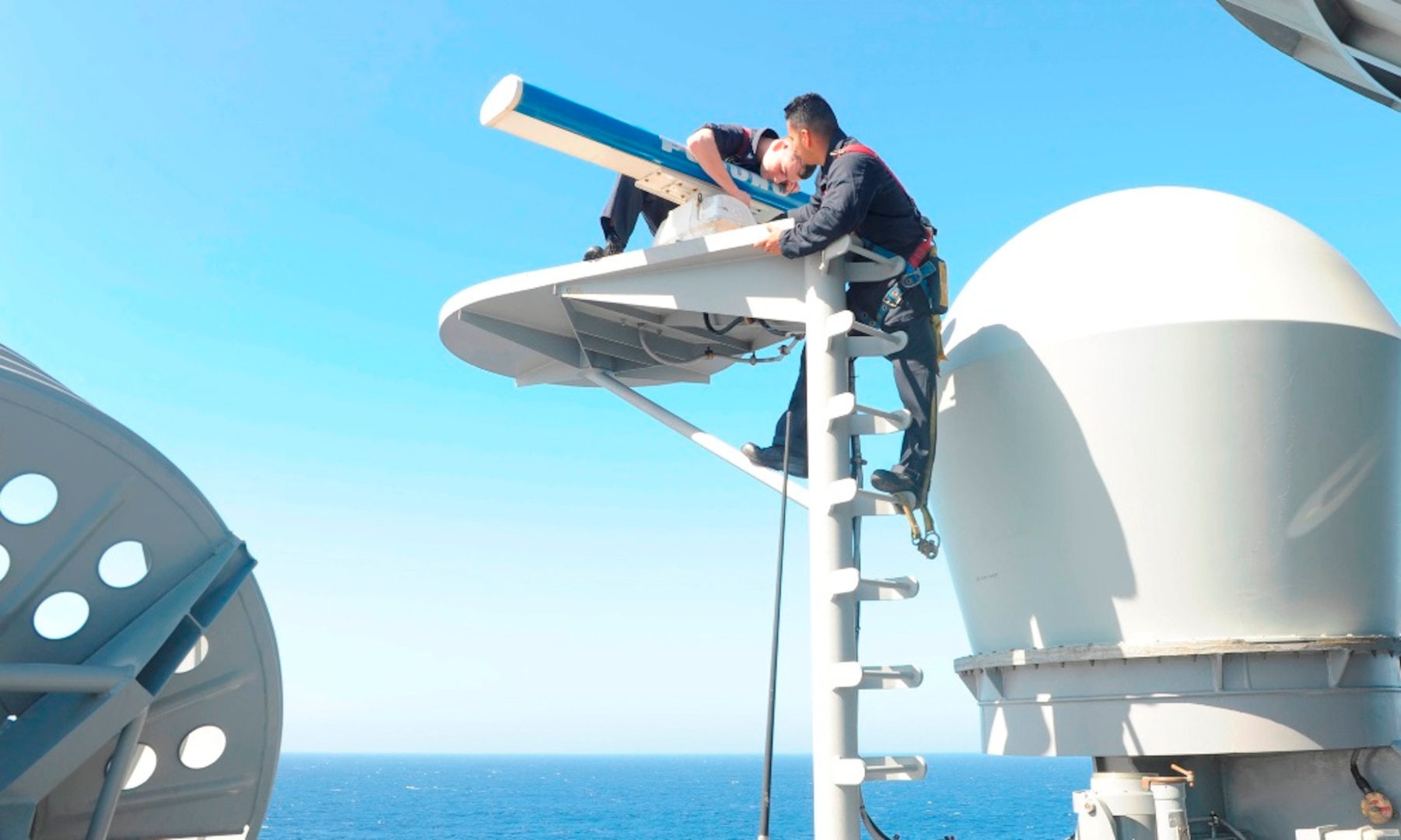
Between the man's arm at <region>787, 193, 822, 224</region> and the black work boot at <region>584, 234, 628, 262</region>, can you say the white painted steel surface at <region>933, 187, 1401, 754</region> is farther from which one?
the black work boot at <region>584, 234, 628, 262</region>

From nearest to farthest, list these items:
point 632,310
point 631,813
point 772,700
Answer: point 772,700
point 632,310
point 631,813

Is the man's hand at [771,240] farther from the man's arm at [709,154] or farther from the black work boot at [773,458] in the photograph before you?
the black work boot at [773,458]

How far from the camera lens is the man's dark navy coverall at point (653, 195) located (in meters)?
8.99

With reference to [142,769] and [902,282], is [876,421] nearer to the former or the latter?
[902,282]

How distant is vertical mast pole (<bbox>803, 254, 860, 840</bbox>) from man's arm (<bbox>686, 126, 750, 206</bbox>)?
4.89 feet

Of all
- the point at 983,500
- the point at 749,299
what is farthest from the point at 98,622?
the point at 983,500

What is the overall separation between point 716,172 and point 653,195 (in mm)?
948

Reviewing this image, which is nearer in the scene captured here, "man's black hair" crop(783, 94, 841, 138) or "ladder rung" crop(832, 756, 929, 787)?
"ladder rung" crop(832, 756, 929, 787)

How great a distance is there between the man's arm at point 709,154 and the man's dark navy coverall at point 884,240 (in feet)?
3.11

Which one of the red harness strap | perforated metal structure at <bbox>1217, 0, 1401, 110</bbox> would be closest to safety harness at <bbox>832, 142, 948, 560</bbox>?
the red harness strap

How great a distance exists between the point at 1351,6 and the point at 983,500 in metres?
4.59

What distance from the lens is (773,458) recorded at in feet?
29.4

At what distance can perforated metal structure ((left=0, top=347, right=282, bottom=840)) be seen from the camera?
6.77m

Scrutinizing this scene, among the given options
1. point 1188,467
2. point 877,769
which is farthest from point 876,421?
point 1188,467
